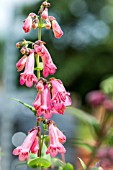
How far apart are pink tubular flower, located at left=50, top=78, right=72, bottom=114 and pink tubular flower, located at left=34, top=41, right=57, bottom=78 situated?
0.04 metres

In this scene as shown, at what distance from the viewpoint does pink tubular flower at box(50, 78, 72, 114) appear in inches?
48.2

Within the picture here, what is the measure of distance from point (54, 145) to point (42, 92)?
120 millimetres

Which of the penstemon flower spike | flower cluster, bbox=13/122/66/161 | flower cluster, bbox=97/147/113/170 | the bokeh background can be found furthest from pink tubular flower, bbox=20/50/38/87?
the bokeh background

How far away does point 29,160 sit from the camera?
1.33 metres

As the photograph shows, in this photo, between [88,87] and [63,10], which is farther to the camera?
[63,10]

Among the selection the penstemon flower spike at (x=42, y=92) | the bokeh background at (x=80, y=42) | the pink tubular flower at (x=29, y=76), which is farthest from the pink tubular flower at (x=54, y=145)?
the bokeh background at (x=80, y=42)

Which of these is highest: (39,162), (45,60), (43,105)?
(45,60)

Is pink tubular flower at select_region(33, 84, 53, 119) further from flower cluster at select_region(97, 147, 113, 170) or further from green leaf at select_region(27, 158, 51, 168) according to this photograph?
flower cluster at select_region(97, 147, 113, 170)

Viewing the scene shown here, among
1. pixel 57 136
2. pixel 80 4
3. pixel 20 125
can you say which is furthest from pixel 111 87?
pixel 80 4

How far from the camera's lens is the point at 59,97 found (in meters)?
1.25

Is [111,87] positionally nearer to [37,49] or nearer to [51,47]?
[37,49]

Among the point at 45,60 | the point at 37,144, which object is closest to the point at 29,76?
the point at 45,60

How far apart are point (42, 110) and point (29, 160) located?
0.17 metres

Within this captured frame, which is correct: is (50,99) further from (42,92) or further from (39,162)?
(39,162)
